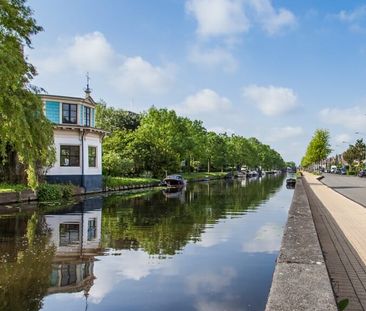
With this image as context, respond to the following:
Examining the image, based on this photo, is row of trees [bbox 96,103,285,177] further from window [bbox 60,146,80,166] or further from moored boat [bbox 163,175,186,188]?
window [bbox 60,146,80,166]

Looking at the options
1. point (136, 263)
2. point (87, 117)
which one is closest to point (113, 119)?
point (87, 117)

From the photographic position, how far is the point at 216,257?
37.4 feet

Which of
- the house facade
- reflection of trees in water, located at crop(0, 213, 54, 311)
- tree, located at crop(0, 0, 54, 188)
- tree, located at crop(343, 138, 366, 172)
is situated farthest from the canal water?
tree, located at crop(343, 138, 366, 172)

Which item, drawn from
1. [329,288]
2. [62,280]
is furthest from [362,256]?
[62,280]

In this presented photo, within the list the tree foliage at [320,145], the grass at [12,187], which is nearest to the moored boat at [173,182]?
the grass at [12,187]

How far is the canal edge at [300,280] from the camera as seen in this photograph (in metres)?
5.74

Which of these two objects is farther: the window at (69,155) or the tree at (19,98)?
the window at (69,155)

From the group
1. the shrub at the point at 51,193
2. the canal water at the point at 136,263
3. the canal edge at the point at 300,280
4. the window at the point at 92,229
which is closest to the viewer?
the canal edge at the point at 300,280

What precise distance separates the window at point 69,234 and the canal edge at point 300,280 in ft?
22.0

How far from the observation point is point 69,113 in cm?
3731

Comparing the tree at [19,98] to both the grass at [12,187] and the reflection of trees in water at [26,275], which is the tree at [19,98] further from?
the grass at [12,187]

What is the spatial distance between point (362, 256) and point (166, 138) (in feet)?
186

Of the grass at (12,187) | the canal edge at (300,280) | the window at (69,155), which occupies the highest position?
the window at (69,155)

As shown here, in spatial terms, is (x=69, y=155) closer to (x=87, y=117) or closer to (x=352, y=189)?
(x=87, y=117)
